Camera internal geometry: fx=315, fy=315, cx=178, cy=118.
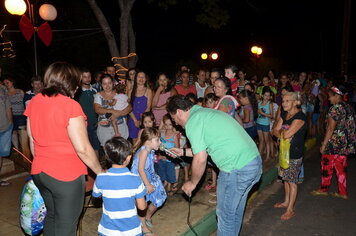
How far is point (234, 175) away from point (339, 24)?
4152cm

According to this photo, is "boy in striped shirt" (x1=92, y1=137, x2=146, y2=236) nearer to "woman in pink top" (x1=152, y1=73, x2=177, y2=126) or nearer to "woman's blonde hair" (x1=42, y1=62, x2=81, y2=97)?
"woman's blonde hair" (x1=42, y1=62, x2=81, y2=97)

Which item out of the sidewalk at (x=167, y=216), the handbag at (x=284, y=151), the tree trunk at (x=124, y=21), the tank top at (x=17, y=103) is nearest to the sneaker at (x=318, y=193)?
the handbag at (x=284, y=151)

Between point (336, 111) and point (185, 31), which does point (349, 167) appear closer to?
point (336, 111)

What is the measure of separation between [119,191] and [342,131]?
14.1 feet

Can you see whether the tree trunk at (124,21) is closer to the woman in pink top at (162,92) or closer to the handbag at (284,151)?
the woman in pink top at (162,92)

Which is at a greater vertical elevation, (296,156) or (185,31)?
(185,31)

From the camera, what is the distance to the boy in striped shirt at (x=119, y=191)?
303 cm

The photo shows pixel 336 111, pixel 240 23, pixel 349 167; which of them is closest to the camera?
pixel 336 111

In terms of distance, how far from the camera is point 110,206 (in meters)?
3.07

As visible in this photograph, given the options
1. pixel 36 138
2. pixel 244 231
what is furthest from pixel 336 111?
pixel 36 138

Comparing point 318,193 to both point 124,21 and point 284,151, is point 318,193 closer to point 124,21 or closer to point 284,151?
point 284,151

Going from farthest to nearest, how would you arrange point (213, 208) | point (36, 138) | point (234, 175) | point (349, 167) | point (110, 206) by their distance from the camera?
point (349, 167), point (213, 208), point (234, 175), point (110, 206), point (36, 138)

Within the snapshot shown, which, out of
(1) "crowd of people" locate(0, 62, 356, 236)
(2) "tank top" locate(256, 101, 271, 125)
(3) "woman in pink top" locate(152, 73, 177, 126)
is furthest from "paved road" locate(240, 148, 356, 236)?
(3) "woman in pink top" locate(152, 73, 177, 126)

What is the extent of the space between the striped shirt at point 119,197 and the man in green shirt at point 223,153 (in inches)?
24.4
